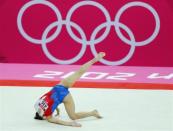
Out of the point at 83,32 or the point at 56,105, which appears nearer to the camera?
the point at 56,105

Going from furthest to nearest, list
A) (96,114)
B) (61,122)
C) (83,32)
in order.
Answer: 1. (83,32)
2. (96,114)
3. (61,122)

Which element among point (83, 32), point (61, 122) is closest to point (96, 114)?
point (61, 122)

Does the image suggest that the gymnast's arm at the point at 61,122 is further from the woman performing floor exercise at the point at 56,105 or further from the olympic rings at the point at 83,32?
the olympic rings at the point at 83,32

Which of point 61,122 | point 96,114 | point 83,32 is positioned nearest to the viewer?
point 61,122

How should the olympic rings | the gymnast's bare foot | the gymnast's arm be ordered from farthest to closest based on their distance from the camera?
the olympic rings < the gymnast's bare foot < the gymnast's arm

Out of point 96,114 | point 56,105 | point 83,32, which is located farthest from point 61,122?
point 83,32

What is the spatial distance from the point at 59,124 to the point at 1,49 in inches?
163

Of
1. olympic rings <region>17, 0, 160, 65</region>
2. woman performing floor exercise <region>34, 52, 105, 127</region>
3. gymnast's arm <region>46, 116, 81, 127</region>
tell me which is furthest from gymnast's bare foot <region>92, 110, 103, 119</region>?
olympic rings <region>17, 0, 160, 65</region>

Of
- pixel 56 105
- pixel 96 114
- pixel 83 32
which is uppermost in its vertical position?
pixel 83 32

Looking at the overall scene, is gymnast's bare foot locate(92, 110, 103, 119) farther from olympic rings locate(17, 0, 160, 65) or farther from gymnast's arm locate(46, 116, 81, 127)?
olympic rings locate(17, 0, 160, 65)

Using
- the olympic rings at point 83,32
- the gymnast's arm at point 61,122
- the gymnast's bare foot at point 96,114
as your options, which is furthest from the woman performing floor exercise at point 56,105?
the olympic rings at point 83,32

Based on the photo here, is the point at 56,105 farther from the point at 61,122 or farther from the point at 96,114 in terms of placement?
the point at 96,114

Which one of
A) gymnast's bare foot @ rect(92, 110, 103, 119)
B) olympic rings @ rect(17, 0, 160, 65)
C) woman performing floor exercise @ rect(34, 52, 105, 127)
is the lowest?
gymnast's bare foot @ rect(92, 110, 103, 119)

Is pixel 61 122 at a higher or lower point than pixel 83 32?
lower
